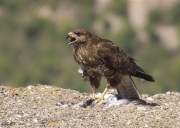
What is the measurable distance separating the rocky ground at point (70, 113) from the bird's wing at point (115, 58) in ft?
2.72

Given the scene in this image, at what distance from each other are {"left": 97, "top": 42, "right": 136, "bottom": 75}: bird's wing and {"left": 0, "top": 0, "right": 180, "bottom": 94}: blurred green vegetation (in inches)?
2895

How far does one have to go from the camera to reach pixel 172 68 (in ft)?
307

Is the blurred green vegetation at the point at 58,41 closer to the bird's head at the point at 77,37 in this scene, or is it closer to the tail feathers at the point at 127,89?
the tail feathers at the point at 127,89

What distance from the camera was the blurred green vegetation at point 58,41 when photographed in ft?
307

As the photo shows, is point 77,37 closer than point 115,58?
Yes

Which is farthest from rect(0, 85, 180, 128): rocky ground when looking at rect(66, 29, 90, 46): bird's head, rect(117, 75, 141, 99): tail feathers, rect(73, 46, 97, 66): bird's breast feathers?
rect(66, 29, 90, 46): bird's head

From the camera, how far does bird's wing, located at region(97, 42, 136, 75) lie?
10.4 m

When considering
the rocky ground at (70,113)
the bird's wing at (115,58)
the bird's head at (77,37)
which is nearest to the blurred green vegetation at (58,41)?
the bird's wing at (115,58)

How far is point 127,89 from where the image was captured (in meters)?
10.8

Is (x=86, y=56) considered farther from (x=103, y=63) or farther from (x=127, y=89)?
(x=127, y=89)

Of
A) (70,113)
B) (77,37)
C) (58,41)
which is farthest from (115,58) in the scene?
A: (58,41)

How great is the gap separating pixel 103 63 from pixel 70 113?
4.95ft

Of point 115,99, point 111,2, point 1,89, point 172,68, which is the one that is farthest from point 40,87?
point 111,2

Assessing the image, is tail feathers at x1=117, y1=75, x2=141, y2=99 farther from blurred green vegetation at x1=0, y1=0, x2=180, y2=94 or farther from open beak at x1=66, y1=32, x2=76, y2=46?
blurred green vegetation at x1=0, y1=0, x2=180, y2=94
